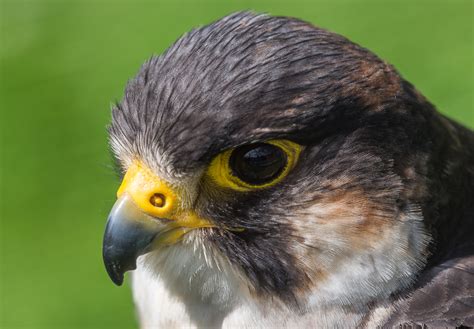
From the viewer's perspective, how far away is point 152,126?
3805 millimetres

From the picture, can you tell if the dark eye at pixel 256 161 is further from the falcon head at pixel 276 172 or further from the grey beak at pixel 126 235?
the grey beak at pixel 126 235

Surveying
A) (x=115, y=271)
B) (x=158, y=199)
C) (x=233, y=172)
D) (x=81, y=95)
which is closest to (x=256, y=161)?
(x=233, y=172)

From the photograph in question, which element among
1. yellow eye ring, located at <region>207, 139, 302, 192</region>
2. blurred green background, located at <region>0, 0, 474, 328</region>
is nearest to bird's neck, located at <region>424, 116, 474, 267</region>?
yellow eye ring, located at <region>207, 139, 302, 192</region>

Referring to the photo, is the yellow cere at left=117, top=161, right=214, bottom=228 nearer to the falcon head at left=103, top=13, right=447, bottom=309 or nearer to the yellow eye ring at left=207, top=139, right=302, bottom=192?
the falcon head at left=103, top=13, right=447, bottom=309

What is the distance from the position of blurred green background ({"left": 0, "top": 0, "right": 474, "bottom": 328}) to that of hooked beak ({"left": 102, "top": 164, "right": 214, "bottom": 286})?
394cm

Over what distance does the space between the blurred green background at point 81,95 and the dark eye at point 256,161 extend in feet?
13.5

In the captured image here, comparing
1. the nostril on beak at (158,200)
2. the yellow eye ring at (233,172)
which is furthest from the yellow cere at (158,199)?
the yellow eye ring at (233,172)

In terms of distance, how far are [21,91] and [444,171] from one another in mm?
6946

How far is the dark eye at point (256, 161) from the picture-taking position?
12.1ft

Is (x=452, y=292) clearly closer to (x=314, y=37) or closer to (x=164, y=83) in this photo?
(x=314, y=37)

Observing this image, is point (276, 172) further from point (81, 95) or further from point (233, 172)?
point (81, 95)

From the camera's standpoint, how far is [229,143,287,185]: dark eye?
145 inches

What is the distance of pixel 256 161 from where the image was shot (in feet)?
12.1

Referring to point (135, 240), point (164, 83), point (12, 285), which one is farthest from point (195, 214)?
point (12, 285)
